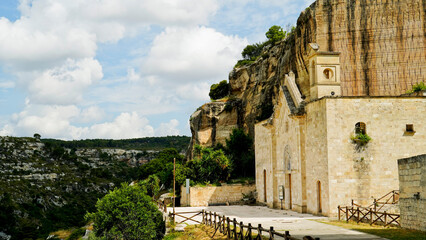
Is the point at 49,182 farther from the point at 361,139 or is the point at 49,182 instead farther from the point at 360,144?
the point at 361,139

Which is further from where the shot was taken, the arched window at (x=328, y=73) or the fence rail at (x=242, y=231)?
the arched window at (x=328, y=73)

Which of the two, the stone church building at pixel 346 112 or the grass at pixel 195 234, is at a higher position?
the stone church building at pixel 346 112

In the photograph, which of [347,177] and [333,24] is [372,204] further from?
[333,24]

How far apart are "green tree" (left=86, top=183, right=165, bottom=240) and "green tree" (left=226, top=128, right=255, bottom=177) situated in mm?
14007

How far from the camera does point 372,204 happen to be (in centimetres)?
2181

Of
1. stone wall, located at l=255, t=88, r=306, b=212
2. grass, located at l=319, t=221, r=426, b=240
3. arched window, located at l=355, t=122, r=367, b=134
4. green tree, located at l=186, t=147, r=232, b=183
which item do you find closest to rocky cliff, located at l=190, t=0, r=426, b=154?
stone wall, located at l=255, t=88, r=306, b=212

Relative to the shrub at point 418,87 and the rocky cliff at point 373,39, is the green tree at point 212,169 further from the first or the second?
the shrub at point 418,87

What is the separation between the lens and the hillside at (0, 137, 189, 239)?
63.0 m

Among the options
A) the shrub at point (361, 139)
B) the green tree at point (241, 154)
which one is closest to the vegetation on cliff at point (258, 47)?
the green tree at point (241, 154)

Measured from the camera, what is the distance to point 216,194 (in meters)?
39.5

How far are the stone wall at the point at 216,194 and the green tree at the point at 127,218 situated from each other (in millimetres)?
6245

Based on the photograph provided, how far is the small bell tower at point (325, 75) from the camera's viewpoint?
26.2 m

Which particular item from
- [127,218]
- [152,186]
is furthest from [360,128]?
[152,186]

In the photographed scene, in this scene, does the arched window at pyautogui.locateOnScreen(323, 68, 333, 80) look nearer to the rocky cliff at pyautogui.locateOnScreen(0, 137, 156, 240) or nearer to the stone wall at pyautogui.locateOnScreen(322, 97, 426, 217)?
the stone wall at pyautogui.locateOnScreen(322, 97, 426, 217)
